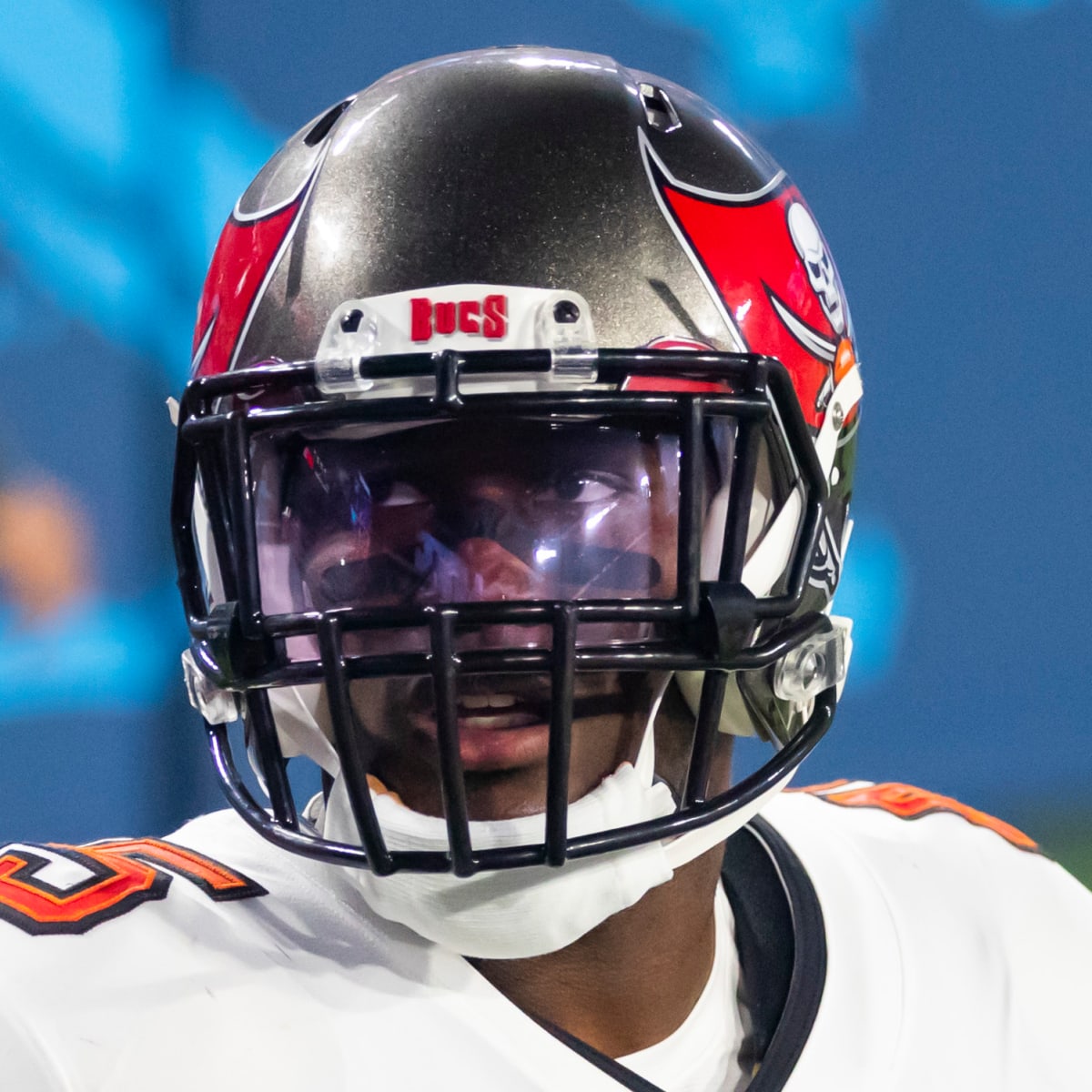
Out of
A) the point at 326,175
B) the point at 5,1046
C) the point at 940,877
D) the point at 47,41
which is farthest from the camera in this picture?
the point at 47,41

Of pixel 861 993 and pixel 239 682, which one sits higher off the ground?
pixel 239 682

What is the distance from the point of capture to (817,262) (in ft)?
2.97

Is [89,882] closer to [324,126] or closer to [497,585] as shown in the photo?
[497,585]

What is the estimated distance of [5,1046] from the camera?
2.06 feet

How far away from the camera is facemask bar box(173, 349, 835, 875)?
2.17ft

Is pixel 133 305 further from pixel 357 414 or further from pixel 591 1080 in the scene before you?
pixel 591 1080

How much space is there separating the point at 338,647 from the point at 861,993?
0.47 m

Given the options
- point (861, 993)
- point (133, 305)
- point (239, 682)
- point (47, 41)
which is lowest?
point (861, 993)

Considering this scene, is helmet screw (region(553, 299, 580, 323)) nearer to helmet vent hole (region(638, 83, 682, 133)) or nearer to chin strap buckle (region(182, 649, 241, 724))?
helmet vent hole (region(638, 83, 682, 133))

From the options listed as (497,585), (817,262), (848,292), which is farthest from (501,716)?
(848,292)

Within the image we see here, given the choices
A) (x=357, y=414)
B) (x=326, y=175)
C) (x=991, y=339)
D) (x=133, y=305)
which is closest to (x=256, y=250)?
(x=326, y=175)

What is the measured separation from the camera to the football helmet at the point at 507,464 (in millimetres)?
696

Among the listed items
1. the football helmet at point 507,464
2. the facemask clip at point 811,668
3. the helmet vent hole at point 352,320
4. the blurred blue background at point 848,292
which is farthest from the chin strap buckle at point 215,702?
the blurred blue background at point 848,292

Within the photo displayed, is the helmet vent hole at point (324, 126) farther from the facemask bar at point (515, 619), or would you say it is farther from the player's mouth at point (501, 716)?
the player's mouth at point (501, 716)
